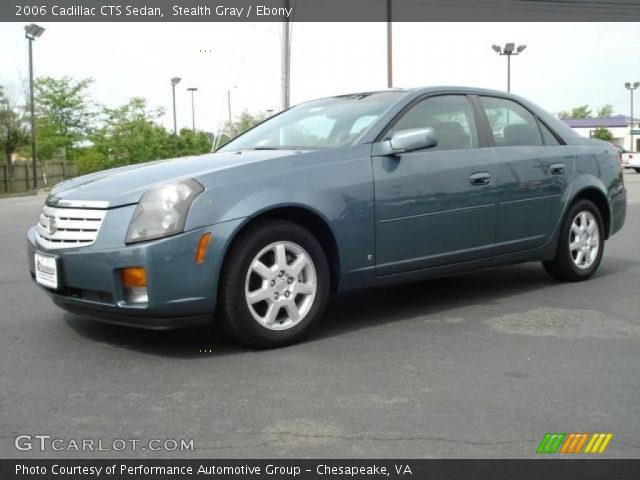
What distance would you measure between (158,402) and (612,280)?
14.5 ft

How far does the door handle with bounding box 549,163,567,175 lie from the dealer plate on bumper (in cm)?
366

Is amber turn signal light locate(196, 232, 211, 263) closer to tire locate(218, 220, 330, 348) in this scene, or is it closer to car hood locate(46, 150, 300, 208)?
tire locate(218, 220, 330, 348)

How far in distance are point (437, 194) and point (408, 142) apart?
0.46 meters

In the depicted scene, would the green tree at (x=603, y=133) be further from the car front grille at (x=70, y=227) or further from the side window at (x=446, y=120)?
the car front grille at (x=70, y=227)

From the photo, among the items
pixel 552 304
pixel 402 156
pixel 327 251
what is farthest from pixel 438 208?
pixel 552 304

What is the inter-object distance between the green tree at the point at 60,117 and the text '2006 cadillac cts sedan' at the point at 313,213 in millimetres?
46157

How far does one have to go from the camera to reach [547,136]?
593 cm

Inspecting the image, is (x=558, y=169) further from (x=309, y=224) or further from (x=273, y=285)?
(x=273, y=285)

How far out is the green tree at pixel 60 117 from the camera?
A: 1897 inches

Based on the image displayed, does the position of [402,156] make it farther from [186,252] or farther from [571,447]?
[571,447]

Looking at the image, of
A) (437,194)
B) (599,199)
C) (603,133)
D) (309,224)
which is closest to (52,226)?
(309,224)

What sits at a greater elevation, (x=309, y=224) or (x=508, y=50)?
(x=508, y=50)

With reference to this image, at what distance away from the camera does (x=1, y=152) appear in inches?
1489

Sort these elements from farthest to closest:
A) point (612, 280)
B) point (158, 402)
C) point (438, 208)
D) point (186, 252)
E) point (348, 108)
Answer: point (612, 280) → point (348, 108) → point (438, 208) → point (186, 252) → point (158, 402)
